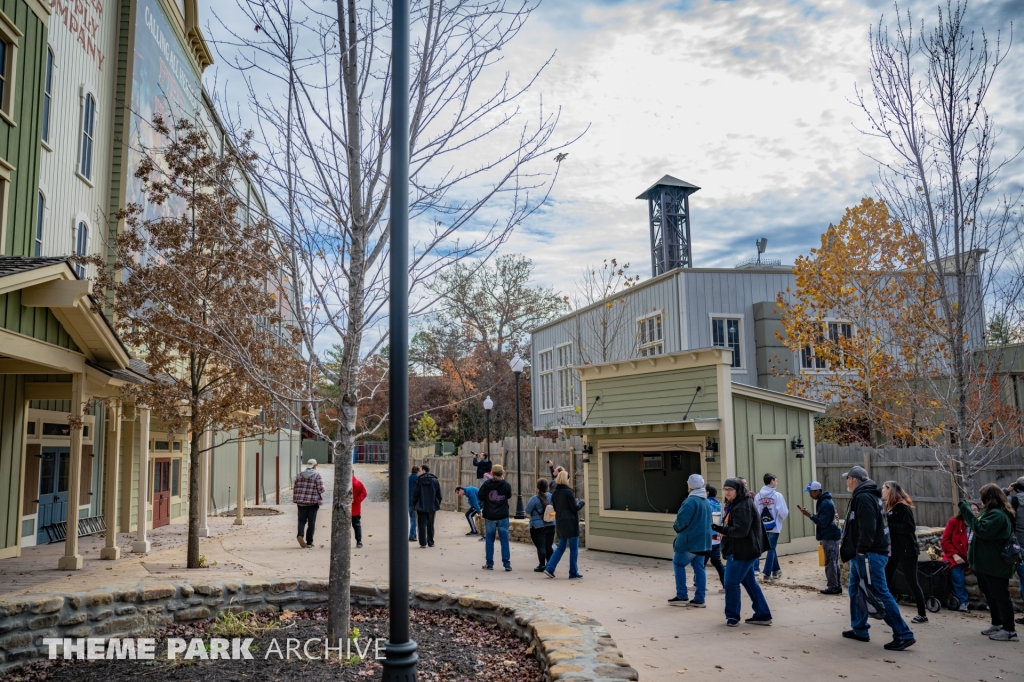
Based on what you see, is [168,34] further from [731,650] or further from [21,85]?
[731,650]

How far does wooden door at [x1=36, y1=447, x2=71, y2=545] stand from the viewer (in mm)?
14734

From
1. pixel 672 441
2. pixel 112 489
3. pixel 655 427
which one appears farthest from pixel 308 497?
pixel 672 441

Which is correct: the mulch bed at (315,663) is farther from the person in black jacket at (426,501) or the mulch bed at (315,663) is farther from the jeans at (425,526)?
the jeans at (425,526)

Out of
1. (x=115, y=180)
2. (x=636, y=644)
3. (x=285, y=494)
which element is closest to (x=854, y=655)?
(x=636, y=644)

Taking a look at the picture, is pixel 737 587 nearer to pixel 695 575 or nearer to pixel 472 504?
pixel 695 575

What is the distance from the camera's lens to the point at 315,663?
6.48m

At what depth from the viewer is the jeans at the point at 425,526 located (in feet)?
53.5

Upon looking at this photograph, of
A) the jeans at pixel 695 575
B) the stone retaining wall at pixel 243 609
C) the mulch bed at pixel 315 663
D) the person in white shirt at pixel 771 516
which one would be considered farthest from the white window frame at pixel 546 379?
the mulch bed at pixel 315 663

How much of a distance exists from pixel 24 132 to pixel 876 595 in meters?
14.4

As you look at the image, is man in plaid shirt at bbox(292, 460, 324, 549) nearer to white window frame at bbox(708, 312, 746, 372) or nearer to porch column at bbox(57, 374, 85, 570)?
porch column at bbox(57, 374, 85, 570)

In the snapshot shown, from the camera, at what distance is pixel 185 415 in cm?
1363

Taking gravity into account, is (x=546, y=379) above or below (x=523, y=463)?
above

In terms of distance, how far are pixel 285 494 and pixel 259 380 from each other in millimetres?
37144

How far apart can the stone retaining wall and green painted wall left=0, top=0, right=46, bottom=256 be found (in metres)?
7.42
